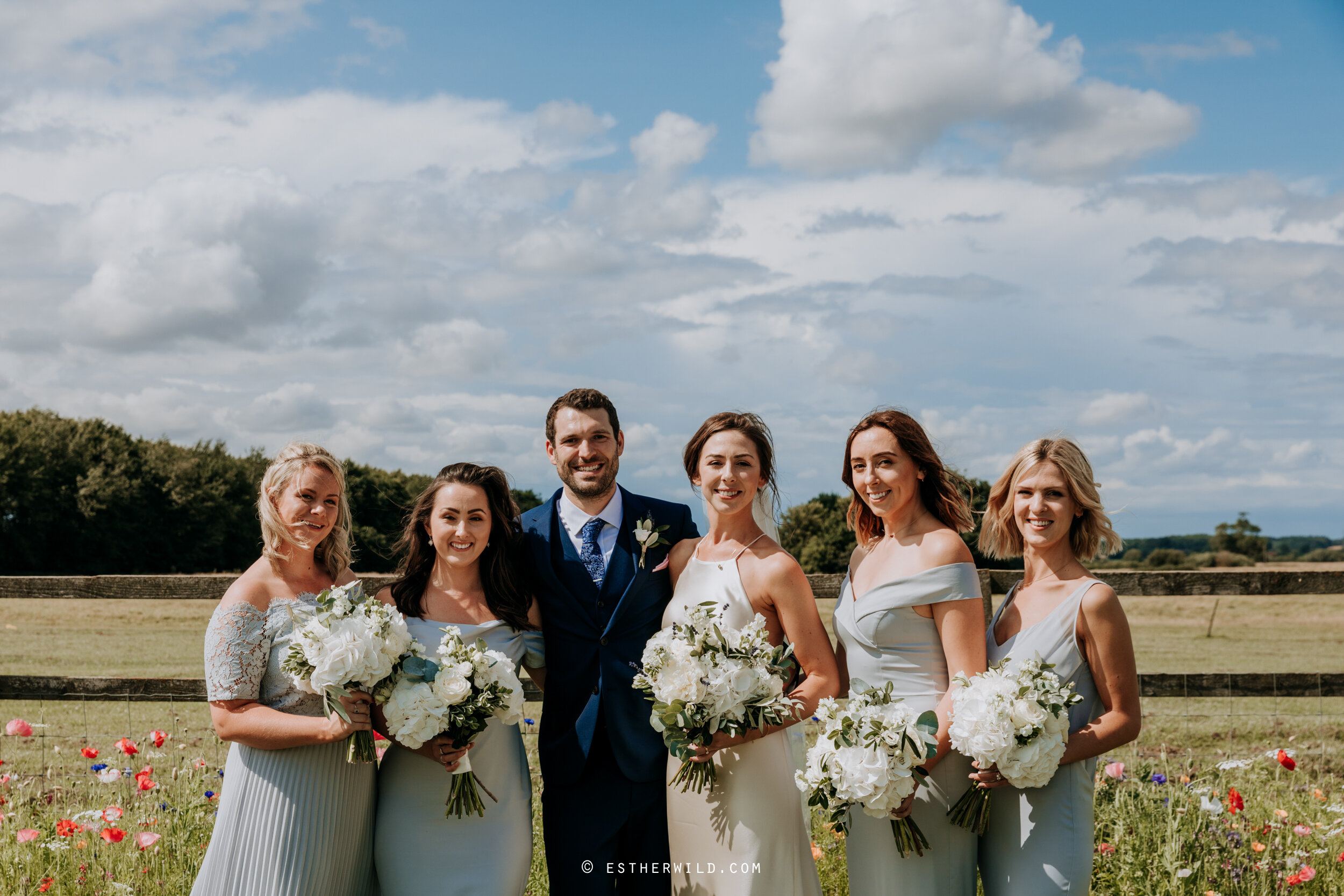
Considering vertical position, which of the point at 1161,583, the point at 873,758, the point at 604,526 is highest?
the point at 604,526

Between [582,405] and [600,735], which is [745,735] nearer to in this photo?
[600,735]

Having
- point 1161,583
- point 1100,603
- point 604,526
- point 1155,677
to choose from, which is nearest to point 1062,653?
point 1100,603

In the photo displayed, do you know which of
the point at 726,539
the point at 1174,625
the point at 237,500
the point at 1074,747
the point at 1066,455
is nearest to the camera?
the point at 1074,747

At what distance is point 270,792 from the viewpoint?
12.7 feet

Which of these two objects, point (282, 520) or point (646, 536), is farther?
point (646, 536)

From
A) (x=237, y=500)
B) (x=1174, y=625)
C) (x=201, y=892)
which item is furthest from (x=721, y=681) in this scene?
(x=237, y=500)

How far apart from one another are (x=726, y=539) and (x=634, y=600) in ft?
1.73

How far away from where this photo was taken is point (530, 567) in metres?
4.65

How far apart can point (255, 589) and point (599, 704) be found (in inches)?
62.5

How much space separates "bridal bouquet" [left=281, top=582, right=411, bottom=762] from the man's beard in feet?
3.95

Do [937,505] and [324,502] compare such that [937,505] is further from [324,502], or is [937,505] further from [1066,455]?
[324,502]

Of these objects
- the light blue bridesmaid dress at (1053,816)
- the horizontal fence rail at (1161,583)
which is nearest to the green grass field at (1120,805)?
the horizontal fence rail at (1161,583)

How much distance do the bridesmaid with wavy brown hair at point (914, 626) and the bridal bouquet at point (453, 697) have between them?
1487 mm

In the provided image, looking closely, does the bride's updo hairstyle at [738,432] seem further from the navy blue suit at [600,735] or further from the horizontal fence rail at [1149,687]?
the horizontal fence rail at [1149,687]
